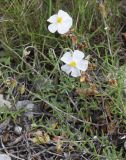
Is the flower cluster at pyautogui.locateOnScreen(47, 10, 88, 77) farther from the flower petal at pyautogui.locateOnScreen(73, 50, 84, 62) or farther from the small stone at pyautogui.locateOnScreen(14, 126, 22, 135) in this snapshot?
the small stone at pyautogui.locateOnScreen(14, 126, 22, 135)

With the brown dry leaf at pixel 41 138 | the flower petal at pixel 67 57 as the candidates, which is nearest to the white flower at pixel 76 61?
the flower petal at pixel 67 57

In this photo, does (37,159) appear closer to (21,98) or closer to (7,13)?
(21,98)

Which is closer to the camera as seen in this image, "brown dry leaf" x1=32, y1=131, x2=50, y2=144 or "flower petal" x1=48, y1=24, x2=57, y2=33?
"brown dry leaf" x1=32, y1=131, x2=50, y2=144

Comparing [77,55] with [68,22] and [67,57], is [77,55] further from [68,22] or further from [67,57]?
[68,22]

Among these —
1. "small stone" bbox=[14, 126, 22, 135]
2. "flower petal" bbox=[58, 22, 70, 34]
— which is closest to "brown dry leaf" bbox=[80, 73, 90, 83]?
"flower petal" bbox=[58, 22, 70, 34]

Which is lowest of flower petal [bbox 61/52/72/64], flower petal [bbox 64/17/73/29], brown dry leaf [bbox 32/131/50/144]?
brown dry leaf [bbox 32/131/50/144]

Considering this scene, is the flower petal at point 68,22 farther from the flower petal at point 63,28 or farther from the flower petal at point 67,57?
the flower petal at point 67,57

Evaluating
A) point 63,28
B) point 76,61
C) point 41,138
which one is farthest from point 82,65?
point 41,138

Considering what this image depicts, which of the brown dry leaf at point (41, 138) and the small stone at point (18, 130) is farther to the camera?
the small stone at point (18, 130)

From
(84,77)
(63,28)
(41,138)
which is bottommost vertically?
(41,138)
